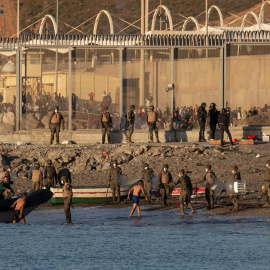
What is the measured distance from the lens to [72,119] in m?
39.4

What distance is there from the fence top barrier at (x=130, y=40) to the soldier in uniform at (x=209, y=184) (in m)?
11.8

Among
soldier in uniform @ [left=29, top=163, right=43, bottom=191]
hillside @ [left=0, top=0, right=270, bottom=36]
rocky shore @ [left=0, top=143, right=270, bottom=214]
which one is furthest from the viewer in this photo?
hillside @ [left=0, top=0, right=270, bottom=36]

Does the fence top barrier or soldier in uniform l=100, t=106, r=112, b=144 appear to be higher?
the fence top barrier

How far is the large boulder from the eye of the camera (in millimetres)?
39531

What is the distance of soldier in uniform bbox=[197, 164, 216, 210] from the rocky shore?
4.53 meters

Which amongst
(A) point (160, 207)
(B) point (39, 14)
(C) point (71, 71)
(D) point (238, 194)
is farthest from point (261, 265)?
(B) point (39, 14)

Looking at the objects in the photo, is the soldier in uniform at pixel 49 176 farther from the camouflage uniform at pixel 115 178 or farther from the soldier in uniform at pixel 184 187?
the soldier in uniform at pixel 184 187

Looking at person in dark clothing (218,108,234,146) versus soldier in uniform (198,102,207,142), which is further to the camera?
soldier in uniform (198,102,207,142)

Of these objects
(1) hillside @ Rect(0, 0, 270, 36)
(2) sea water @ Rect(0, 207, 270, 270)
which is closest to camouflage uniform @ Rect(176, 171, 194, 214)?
(2) sea water @ Rect(0, 207, 270, 270)

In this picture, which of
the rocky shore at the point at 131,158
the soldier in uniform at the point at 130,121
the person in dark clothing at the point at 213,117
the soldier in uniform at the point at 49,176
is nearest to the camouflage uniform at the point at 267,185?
the rocky shore at the point at 131,158

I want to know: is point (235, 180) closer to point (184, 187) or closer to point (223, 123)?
point (184, 187)

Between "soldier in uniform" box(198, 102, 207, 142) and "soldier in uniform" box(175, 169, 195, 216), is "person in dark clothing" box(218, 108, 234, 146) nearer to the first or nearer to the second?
"soldier in uniform" box(198, 102, 207, 142)

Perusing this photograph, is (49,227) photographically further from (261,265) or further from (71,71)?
(71,71)

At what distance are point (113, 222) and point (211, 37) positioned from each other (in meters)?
13.2
